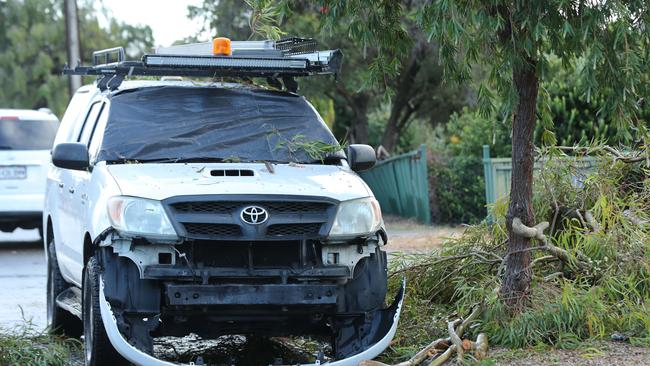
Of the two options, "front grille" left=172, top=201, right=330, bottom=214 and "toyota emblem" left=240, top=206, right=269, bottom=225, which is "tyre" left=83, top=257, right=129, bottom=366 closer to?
"front grille" left=172, top=201, right=330, bottom=214

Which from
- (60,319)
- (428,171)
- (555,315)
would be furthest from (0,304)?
(428,171)

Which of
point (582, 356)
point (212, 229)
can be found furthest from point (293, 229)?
point (582, 356)

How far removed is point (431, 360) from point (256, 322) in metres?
1.17

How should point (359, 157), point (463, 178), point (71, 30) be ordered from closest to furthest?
point (359, 157) → point (463, 178) → point (71, 30)

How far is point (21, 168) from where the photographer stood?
56.9 feet

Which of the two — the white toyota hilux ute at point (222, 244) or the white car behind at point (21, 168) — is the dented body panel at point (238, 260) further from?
the white car behind at point (21, 168)

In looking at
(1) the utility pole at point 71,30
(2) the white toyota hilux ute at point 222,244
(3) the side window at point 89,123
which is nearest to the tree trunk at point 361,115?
(1) the utility pole at point 71,30

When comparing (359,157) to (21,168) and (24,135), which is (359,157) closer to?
(21,168)

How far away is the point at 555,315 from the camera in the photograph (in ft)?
25.2

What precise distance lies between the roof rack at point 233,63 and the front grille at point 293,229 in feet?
5.89

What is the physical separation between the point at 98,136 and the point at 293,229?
2.04m

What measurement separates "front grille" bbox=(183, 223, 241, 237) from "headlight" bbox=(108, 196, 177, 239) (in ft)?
0.37

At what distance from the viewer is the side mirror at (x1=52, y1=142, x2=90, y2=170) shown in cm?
794

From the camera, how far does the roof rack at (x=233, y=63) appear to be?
330 inches
